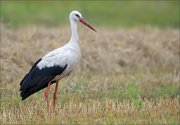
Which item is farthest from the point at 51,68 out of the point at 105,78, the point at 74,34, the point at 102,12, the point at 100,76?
the point at 102,12

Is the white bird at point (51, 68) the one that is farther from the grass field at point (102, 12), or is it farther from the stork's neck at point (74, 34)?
the grass field at point (102, 12)

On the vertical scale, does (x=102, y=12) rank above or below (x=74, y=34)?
above

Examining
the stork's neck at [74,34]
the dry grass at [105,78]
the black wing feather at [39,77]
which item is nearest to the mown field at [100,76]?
the dry grass at [105,78]

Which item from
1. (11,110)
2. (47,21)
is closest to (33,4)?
(47,21)

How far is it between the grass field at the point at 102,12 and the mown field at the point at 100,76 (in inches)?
6.3

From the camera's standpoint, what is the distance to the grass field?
2831cm

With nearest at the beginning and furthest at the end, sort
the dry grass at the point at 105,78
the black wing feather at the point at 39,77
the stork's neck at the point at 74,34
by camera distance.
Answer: the dry grass at the point at 105,78, the black wing feather at the point at 39,77, the stork's neck at the point at 74,34

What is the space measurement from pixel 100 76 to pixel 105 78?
0.65m

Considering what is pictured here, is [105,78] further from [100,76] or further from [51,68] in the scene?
[51,68]

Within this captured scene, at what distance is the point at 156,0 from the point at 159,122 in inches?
1030

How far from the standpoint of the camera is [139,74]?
1755 centimetres

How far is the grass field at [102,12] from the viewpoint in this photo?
28.3 meters

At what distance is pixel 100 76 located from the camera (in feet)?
55.2

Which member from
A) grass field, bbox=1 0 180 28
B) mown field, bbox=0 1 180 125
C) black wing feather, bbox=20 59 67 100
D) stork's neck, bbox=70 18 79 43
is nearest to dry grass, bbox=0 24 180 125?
mown field, bbox=0 1 180 125
